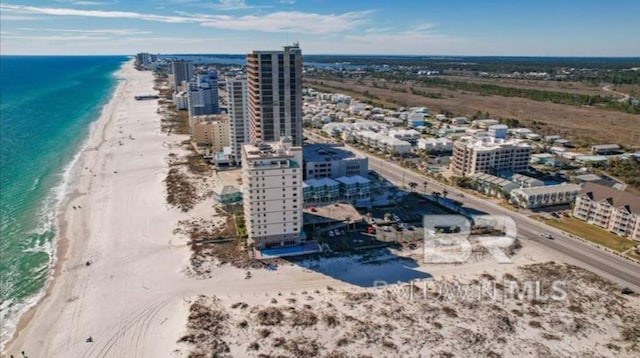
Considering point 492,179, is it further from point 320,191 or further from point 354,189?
point 320,191

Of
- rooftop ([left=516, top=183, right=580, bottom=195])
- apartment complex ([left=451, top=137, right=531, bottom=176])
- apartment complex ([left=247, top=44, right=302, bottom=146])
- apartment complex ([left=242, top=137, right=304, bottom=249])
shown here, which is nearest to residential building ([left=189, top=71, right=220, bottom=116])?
apartment complex ([left=247, top=44, right=302, bottom=146])

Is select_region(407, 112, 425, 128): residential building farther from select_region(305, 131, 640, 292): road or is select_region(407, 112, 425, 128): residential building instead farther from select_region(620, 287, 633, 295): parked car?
select_region(620, 287, 633, 295): parked car

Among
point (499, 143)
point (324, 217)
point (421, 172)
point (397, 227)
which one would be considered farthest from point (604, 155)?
point (324, 217)

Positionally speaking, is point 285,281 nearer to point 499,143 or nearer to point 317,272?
point 317,272

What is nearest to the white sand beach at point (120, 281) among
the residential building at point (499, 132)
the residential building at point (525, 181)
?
the residential building at point (525, 181)

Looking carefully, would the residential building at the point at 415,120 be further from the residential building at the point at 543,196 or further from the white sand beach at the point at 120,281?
the white sand beach at the point at 120,281

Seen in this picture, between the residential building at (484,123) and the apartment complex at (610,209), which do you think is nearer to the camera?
the apartment complex at (610,209)
